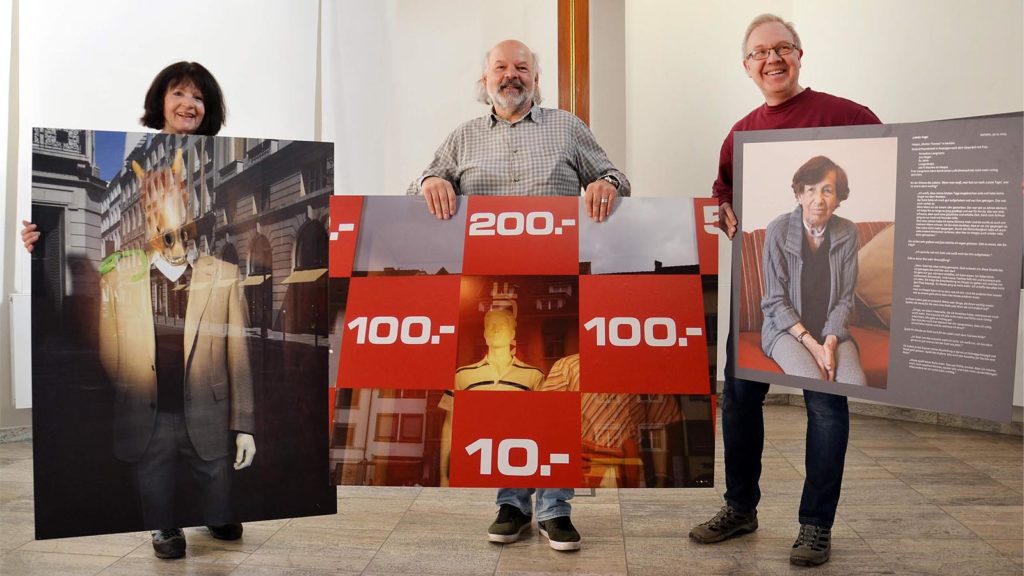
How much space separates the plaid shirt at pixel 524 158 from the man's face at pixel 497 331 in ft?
1.34

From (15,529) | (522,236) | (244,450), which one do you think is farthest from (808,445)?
(15,529)

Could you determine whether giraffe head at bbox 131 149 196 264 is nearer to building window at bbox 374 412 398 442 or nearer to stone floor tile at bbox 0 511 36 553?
building window at bbox 374 412 398 442

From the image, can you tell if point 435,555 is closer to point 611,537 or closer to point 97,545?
point 611,537

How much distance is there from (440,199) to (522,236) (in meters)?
0.23

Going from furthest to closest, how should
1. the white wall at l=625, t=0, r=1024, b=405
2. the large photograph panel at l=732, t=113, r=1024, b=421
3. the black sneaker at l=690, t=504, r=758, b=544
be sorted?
the white wall at l=625, t=0, r=1024, b=405, the black sneaker at l=690, t=504, r=758, b=544, the large photograph panel at l=732, t=113, r=1024, b=421

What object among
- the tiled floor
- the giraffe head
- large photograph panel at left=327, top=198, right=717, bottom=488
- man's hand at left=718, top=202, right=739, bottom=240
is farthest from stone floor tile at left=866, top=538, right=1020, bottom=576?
the giraffe head

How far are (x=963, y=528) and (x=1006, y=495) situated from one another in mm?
490

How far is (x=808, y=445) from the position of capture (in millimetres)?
2166

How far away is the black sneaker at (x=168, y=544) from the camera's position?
214 cm

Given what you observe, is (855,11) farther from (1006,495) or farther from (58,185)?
(58,185)

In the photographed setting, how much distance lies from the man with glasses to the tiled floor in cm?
7

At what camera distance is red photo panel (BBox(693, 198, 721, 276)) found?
2.07 meters

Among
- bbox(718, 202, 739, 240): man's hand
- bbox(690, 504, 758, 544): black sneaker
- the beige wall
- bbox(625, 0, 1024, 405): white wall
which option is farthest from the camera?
bbox(625, 0, 1024, 405): white wall

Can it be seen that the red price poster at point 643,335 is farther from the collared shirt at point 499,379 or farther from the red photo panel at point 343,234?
the red photo panel at point 343,234
